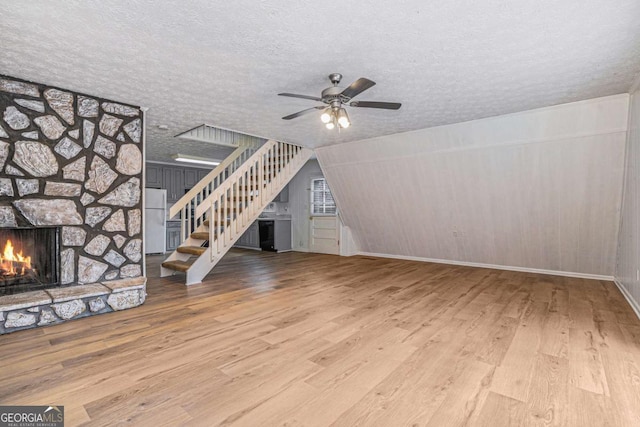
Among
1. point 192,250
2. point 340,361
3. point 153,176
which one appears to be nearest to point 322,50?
point 340,361

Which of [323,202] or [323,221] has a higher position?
[323,202]

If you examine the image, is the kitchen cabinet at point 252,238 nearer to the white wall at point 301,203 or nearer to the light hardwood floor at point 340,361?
the white wall at point 301,203

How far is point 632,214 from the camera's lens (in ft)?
10.6

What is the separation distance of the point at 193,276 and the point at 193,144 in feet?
9.12

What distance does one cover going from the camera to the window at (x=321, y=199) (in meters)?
7.48

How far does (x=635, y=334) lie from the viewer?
99.0 inches

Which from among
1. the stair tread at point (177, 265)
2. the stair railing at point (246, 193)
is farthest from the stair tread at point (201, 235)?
the stair tread at point (177, 265)

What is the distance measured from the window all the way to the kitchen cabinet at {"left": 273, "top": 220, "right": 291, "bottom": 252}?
84 centimetres

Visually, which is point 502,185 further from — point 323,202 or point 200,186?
point 200,186

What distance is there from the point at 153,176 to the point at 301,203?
3.77 metres

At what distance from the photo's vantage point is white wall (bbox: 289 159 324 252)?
303 inches

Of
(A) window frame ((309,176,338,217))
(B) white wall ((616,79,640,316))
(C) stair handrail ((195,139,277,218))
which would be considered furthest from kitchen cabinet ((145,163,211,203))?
(B) white wall ((616,79,640,316))

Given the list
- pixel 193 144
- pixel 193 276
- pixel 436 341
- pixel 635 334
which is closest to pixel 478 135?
pixel 635 334

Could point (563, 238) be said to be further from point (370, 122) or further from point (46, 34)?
point (46, 34)
